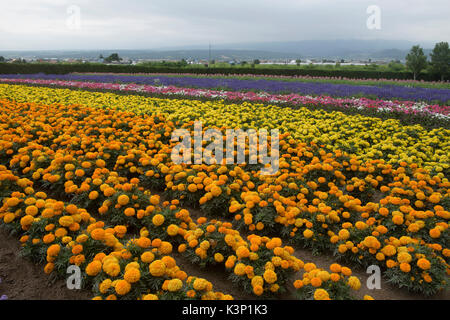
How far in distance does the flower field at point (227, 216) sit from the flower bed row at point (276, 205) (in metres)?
0.02

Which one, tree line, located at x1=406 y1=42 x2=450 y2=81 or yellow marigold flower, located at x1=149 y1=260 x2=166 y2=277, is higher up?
tree line, located at x1=406 y1=42 x2=450 y2=81

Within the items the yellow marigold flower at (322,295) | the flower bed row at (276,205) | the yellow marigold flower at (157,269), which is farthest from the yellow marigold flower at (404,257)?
the yellow marigold flower at (157,269)

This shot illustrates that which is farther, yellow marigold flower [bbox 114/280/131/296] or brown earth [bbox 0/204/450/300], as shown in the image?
brown earth [bbox 0/204/450/300]

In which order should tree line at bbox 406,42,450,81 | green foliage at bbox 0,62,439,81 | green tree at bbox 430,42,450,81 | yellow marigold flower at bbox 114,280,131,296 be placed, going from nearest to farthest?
yellow marigold flower at bbox 114,280,131,296 < green foliage at bbox 0,62,439,81 < tree line at bbox 406,42,450,81 < green tree at bbox 430,42,450,81

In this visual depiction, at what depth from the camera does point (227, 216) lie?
4.52 metres

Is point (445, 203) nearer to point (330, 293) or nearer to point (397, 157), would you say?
point (397, 157)

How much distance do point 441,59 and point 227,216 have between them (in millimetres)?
44093

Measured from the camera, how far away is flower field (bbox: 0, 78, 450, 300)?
2676 millimetres

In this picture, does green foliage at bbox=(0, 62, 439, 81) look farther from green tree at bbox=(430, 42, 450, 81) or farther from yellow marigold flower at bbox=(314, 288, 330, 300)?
yellow marigold flower at bbox=(314, 288, 330, 300)

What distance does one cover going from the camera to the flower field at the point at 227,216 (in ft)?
8.78
